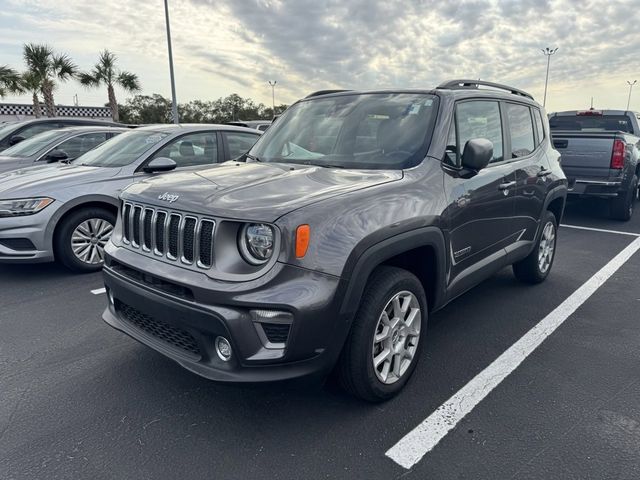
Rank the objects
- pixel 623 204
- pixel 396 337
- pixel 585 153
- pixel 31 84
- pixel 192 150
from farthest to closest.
Result: pixel 31 84 < pixel 623 204 < pixel 585 153 < pixel 192 150 < pixel 396 337

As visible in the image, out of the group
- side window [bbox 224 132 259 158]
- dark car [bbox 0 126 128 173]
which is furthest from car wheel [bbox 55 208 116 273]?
dark car [bbox 0 126 128 173]

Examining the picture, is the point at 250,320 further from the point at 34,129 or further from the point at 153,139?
the point at 34,129

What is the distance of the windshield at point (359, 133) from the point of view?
320 cm

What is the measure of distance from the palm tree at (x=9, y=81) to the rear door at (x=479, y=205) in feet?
114

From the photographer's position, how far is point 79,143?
7797 mm

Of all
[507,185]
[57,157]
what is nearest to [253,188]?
[507,185]

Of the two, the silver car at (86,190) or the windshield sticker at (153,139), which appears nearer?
the silver car at (86,190)

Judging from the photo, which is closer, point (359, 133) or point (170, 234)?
point (170, 234)

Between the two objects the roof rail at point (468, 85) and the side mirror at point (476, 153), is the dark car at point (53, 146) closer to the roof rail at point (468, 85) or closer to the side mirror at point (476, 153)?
the roof rail at point (468, 85)

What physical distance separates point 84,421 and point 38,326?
5.34 ft

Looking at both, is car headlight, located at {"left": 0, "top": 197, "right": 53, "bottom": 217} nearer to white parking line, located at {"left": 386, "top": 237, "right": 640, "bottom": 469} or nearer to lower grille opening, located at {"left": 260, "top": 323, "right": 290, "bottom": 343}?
lower grille opening, located at {"left": 260, "top": 323, "right": 290, "bottom": 343}

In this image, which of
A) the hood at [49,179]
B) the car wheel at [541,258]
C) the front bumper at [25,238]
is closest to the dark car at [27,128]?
the hood at [49,179]

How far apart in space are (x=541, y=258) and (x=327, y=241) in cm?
342

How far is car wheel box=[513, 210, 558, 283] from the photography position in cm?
472
